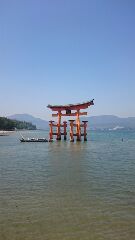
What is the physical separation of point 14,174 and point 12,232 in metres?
10.2

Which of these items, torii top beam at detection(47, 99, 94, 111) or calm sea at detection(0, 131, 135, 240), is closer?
calm sea at detection(0, 131, 135, 240)

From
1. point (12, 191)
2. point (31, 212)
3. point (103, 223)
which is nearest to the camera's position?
point (103, 223)

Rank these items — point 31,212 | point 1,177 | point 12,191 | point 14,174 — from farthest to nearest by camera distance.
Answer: point 14,174 → point 1,177 → point 12,191 → point 31,212

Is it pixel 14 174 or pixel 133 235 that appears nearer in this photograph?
pixel 133 235

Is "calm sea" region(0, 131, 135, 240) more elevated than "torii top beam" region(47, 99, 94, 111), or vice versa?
"torii top beam" region(47, 99, 94, 111)

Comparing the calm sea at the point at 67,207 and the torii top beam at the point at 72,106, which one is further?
the torii top beam at the point at 72,106

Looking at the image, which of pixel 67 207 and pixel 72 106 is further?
pixel 72 106

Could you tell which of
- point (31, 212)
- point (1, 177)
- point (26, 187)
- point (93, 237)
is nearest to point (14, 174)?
point (1, 177)

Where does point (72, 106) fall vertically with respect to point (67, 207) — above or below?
above

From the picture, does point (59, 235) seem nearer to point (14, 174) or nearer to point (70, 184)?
point (70, 184)

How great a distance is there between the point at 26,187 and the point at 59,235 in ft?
20.7

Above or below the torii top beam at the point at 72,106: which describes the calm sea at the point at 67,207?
below

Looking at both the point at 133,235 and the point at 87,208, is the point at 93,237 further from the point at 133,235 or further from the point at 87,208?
the point at 87,208

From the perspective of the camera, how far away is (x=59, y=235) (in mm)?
8414
